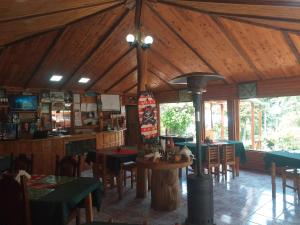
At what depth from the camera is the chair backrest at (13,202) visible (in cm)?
236

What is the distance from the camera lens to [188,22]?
502 centimetres

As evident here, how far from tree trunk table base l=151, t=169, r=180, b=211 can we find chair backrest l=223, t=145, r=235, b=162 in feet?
7.03

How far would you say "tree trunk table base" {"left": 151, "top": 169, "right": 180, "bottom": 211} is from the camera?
4230 mm

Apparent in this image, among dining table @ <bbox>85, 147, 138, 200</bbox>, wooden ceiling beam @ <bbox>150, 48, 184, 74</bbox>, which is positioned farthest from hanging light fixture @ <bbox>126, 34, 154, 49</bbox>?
dining table @ <bbox>85, 147, 138, 200</bbox>

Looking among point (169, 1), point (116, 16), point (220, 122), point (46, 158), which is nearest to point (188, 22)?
point (169, 1)

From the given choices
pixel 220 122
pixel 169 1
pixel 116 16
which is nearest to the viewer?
pixel 169 1

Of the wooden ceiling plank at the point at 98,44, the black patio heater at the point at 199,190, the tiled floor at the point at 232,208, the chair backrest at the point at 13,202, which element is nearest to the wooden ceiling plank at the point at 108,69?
the wooden ceiling plank at the point at 98,44

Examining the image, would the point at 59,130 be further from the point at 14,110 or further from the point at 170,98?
the point at 170,98

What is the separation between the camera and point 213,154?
5840mm

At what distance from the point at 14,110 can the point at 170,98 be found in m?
5.06

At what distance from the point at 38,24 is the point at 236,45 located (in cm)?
382

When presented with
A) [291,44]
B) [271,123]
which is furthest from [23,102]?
[271,123]

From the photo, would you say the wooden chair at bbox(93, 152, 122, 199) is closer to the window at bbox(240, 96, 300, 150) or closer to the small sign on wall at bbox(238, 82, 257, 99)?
the window at bbox(240, 96, 300, 150)

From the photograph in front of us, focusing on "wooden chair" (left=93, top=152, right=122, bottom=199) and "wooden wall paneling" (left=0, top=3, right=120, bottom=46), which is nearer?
"wooden wall paneling" (left=0, top=3, right=120, bottom=46)
